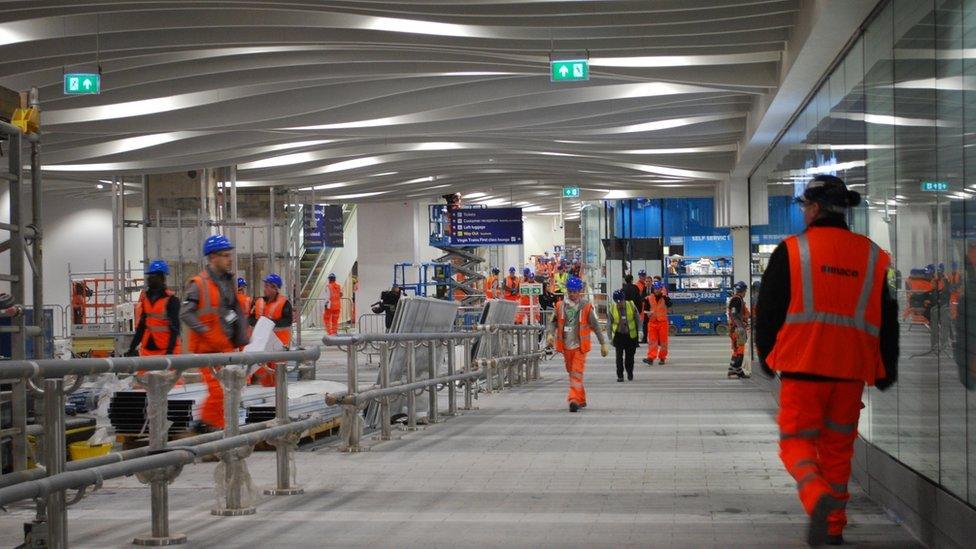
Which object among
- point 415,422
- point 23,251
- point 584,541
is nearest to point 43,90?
point 415,422

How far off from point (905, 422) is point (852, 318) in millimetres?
1969

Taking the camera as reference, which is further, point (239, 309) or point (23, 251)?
point (239, 309)

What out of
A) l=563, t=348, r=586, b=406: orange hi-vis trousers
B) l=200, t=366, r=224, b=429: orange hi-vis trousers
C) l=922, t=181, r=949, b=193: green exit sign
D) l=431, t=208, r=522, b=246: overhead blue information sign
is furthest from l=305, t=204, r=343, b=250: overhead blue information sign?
l=922, t=181, r=949, b=193: green exit sign

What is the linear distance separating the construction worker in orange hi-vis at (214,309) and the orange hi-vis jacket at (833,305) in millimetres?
4870

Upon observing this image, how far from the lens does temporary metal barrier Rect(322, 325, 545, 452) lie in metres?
10.9

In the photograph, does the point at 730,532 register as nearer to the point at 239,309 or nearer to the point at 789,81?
the point at 239,309

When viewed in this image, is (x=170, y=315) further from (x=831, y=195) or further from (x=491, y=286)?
(x=491, y=286)

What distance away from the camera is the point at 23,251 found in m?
7.67

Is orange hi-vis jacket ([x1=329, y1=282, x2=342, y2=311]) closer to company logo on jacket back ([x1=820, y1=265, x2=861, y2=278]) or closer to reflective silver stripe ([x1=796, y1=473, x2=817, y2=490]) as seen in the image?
company logo on jacket back ([x1=820, y1=265, x2=861, y2=278])

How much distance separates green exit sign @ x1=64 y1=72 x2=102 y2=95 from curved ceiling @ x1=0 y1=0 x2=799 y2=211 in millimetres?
326

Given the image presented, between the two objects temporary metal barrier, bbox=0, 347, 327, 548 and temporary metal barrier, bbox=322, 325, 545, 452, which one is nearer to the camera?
temporary metal barrier, bbox=0, 347, 327, 548

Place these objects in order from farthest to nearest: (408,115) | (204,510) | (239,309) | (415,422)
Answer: (408,115) → (415,422) → (239,309) → (204,510)

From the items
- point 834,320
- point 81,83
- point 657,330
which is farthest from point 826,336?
point 657,330

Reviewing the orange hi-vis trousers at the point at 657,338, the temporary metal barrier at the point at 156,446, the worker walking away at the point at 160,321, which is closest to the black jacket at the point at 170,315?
the worker walking away at the point at 160,321
